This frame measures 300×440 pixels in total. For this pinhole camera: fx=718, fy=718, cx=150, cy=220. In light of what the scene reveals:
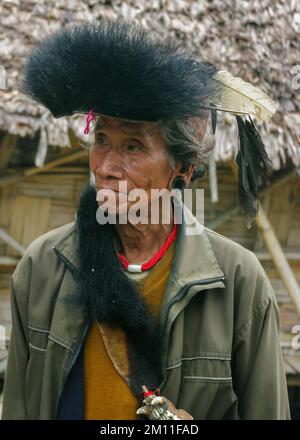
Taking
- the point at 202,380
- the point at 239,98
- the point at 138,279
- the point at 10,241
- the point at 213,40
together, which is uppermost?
the point at 213,40

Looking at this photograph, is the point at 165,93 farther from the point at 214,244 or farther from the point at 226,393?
the point at 226,393

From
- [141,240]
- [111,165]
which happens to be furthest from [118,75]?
[141,240]

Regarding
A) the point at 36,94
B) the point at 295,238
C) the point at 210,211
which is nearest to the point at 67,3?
the point at 210,211

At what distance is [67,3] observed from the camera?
6.04 m

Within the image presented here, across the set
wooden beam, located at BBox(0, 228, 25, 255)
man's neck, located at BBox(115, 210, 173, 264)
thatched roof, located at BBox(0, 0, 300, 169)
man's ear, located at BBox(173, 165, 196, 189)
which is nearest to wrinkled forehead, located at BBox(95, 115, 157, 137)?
man's ear, located at BBox(173, 165, 196, 189)

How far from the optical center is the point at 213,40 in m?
6.13

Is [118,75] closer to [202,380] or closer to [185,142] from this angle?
[185,142]

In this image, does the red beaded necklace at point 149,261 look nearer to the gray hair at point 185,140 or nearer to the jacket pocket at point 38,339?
the gray hair at point 185,140

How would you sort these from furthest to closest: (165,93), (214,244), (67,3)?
(67,3), (214,244), (165,93)

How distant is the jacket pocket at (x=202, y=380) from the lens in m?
2.29

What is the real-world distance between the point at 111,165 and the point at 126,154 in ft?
0.19

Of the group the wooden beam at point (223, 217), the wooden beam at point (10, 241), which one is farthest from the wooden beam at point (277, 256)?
the wooden beam at point (10, 241)
